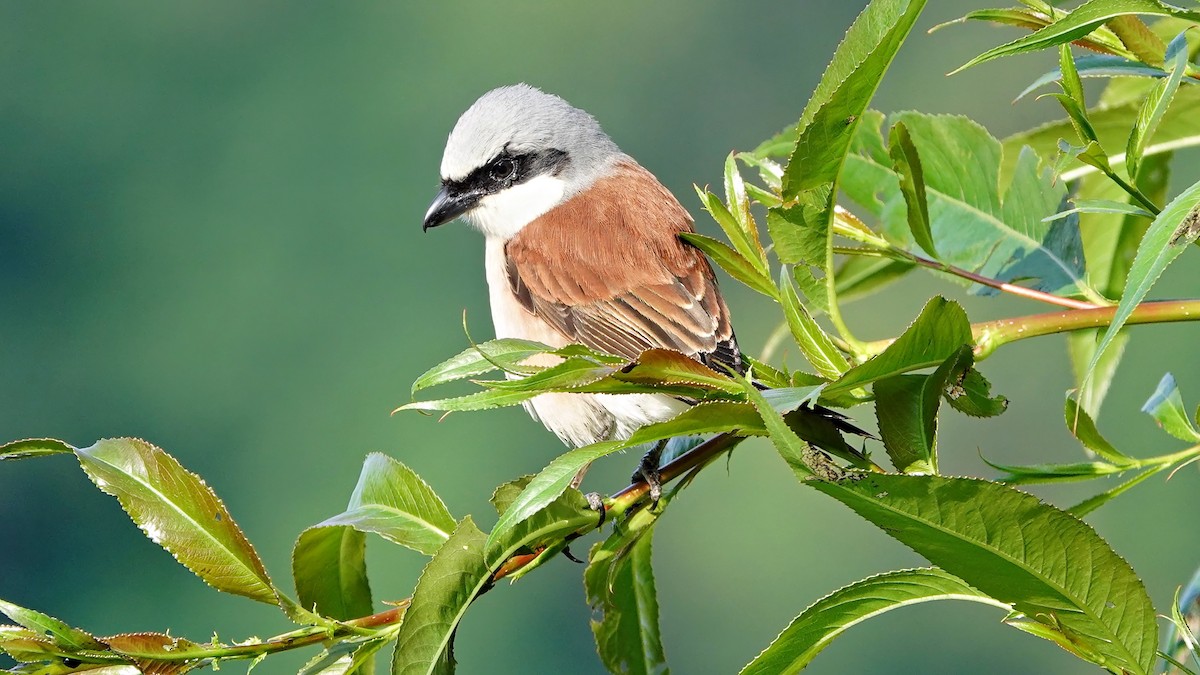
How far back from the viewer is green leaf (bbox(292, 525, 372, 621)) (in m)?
1.20

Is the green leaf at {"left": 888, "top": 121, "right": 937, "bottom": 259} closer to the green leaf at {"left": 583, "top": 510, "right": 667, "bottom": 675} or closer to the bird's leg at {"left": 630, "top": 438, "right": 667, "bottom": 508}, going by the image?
the bird's leg at {"left": 630, "top": 438, "right": 667, "bottom": 508}

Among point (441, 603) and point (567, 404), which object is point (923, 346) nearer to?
point (441, 603)

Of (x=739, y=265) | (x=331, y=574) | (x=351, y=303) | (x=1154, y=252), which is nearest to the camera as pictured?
(x=1154, y=252)

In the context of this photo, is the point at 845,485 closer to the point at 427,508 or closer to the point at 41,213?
the point at 427,508

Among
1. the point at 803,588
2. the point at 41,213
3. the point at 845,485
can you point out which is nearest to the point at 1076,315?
the point at 845,485

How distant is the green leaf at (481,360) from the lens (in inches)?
37.3

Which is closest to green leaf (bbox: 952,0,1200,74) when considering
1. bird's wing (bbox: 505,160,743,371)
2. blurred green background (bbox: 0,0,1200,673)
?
bird's wing (bbox: 505,160,743,371)

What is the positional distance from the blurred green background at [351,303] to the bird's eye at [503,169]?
462 inches

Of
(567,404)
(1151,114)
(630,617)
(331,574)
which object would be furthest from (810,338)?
(567,404)

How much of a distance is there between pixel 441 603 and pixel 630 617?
0.38 metres

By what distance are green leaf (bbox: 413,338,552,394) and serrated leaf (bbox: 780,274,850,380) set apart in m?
0.22

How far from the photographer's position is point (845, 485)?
2.69ft

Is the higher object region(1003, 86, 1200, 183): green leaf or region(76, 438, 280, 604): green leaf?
region(1003, 86, 1200, 183): green leaf

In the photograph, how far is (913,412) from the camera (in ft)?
3.11
